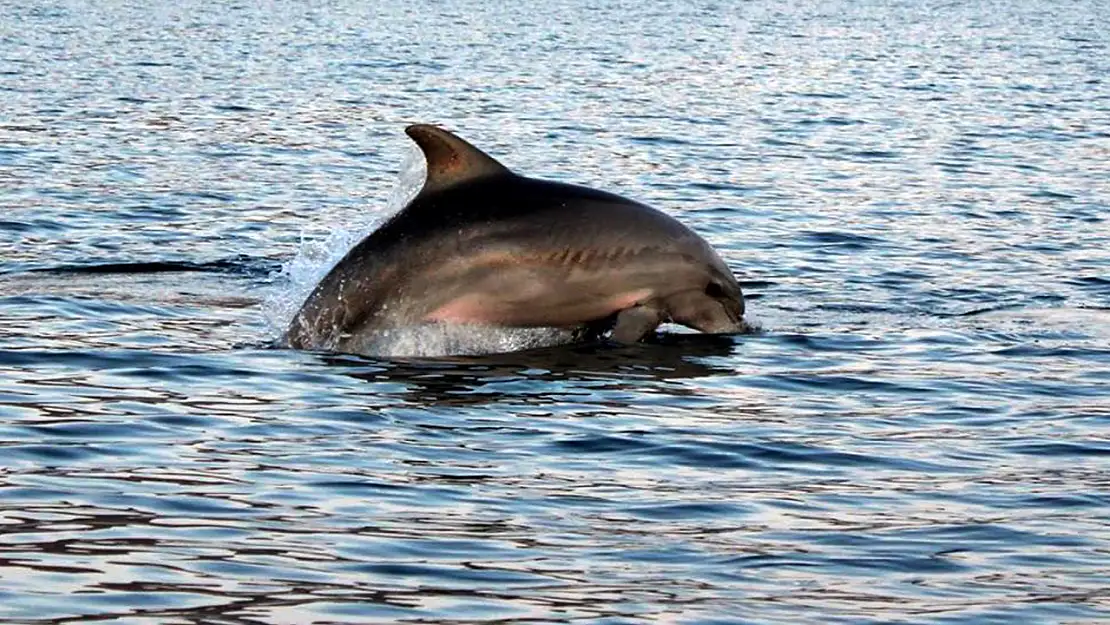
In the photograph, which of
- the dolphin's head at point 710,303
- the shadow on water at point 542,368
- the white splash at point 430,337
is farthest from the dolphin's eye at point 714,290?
the white splash at point 430,337

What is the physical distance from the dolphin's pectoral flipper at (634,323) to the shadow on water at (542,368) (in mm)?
74

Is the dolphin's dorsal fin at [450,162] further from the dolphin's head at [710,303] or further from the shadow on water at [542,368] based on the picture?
the dolphin's head at [710,303]

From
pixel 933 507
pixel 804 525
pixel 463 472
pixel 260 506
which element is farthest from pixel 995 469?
pixel 260 506

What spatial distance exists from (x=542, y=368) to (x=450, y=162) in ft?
5.07

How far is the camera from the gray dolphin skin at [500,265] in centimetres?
1515

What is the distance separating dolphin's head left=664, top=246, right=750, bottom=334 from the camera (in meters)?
16.1

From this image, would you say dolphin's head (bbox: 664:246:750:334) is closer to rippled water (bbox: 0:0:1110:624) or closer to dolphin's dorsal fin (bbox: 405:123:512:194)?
rippled water (bbox: 0:0:1110:624)

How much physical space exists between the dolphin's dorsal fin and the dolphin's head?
1.68 meters

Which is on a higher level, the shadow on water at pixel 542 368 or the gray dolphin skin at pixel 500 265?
the gray dolphin skin at pixel 500 265

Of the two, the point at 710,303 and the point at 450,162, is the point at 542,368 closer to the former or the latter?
the point at 450,162

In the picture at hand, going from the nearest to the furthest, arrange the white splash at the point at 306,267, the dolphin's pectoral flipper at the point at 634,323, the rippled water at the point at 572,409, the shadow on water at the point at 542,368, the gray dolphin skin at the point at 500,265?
1. the rippled water at the point at 572,409
2. the shadow on water at the point at 542,368
3. the gray dolphin skin at the point at 500,265
4. the dolphin's pectoral flipper at the point at 634,323
5. the white splash at the point at 306,267

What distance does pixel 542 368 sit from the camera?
48.4 feet

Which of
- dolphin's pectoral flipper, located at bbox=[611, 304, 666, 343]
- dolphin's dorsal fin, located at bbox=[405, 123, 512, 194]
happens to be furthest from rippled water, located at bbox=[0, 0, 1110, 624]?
dolphin's dorsal fin, located at bbox=[405, 123, 512, 194]

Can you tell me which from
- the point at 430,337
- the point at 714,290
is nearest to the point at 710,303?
the point at 714,290
